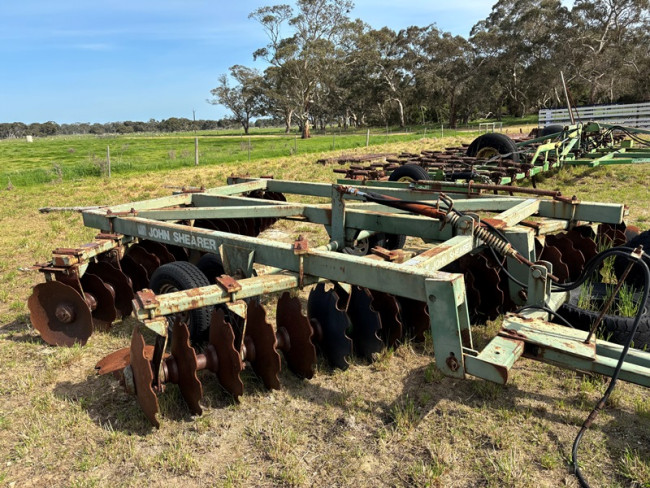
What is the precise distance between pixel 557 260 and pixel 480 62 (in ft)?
170

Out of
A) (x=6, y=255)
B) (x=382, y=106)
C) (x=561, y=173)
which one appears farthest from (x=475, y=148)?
(x=382, y=106)

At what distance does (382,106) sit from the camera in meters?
59.1

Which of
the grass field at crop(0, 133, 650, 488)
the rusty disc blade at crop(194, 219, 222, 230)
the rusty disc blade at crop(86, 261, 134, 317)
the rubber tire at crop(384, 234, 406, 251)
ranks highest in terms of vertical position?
the rusty disc blade at crop(194, 219, 222, 230)

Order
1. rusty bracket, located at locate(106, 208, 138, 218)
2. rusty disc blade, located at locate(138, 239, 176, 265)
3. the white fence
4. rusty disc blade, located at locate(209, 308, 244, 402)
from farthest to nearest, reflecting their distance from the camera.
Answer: the white fence → rusty disc blade, located at locate(138, 239, 176, 265) → rusty bracket, located at locate(106, 208, 138, 218) → rusty disc blade, located at locate(209, 308, 244, 402)

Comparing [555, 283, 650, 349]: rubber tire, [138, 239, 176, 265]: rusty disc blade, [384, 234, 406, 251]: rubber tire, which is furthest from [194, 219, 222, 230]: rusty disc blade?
[555, 283, 650, 349]: rubber tire

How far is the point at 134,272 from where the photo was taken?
→ 413 cm

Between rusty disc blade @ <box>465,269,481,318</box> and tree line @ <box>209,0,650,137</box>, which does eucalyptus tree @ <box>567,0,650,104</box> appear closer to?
tree line @ <box>209,0,650,137</box>

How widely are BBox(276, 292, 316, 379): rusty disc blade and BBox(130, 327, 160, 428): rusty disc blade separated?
80cm

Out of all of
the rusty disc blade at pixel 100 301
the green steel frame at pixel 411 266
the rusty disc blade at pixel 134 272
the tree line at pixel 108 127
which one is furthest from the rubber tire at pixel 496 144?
the tree line at pixel 108 127

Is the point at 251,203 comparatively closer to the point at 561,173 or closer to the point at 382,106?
the point at 561,173

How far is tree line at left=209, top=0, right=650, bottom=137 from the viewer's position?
41.8 meters

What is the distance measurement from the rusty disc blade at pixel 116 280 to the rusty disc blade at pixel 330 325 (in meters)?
1.68

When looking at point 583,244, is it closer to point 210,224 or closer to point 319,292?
point 319,292

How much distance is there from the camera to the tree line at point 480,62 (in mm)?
41750
